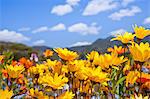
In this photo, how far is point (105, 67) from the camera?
6.83 ft

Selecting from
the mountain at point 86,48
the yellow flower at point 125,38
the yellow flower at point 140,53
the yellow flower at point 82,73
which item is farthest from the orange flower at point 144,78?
the mountain at point 86,48

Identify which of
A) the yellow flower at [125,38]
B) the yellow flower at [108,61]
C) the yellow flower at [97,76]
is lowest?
the yellow flower at [97,76]

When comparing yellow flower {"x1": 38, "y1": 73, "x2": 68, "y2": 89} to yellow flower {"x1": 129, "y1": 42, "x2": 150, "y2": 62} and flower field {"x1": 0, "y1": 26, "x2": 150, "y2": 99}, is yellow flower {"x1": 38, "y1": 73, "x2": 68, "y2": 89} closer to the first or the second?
flower field {"x1": 0, "y1": 26, "x2": 150, "y2": 99}

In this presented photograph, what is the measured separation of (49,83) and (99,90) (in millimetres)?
269

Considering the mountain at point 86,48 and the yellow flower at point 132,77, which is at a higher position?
the mountain at point 86,48

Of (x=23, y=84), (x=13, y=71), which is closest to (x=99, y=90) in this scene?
(x=13, y=71)

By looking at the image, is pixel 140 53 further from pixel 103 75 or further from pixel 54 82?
pixel 54 82

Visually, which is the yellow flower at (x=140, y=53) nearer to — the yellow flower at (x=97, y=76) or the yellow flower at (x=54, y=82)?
the yellow flower at (x=97, y=76)

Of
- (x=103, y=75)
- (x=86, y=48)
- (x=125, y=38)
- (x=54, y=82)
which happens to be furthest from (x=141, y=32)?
(x=86, y=48)

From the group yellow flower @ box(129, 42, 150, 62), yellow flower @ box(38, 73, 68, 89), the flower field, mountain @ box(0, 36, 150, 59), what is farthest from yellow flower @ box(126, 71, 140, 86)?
mountain @ box(0, 36, 150, 59)

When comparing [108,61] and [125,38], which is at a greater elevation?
[125,38]

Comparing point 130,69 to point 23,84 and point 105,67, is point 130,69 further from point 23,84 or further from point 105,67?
point 23,84

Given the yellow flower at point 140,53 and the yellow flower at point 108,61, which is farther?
the yellow flower at point 108,61

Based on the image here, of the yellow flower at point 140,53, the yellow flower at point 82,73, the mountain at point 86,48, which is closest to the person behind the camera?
the yellow flower at point 140,53
